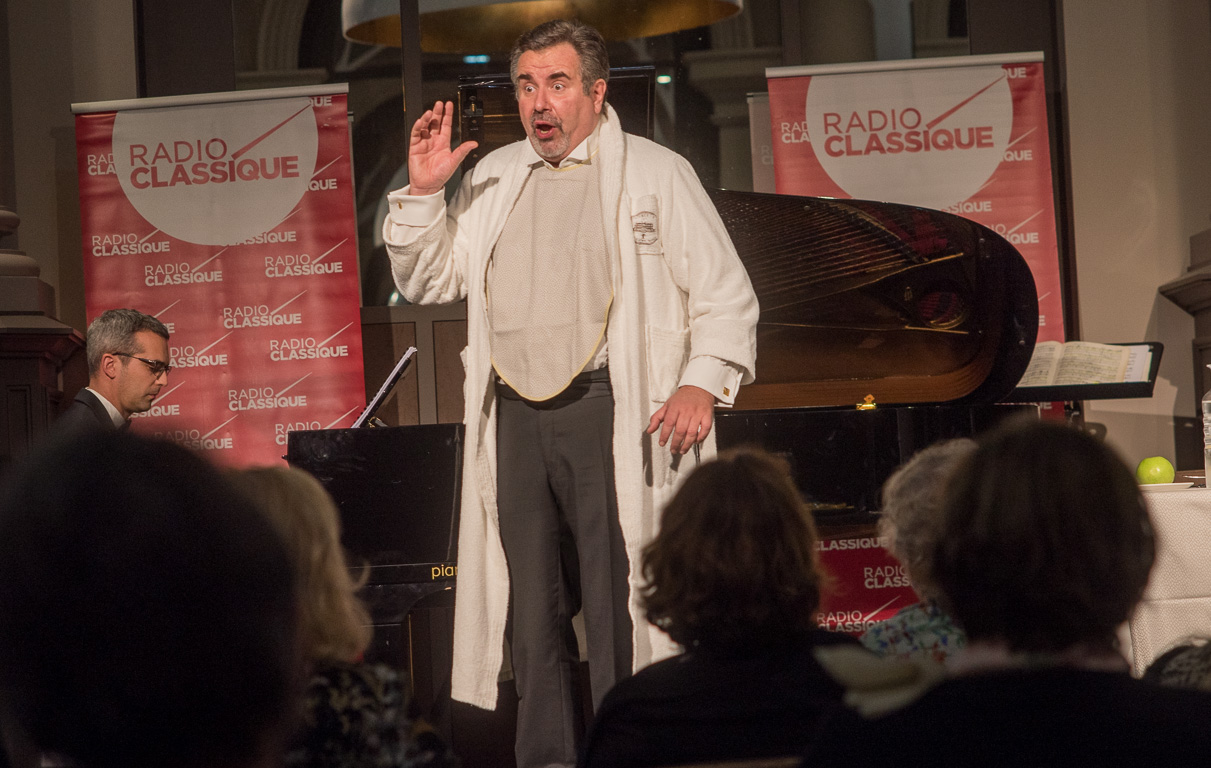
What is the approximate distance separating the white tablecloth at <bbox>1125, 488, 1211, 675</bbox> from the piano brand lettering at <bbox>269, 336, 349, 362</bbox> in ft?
9.96

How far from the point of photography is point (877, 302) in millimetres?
3541

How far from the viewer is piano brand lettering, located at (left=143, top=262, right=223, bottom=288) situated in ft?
14.7

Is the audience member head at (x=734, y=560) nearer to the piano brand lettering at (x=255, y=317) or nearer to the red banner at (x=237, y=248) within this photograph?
the red banner at (x=237, y=248)

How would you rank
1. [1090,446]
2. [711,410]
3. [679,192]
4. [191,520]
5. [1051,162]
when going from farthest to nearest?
1. [1051,162]
2. [679,192]
3. [711,410]
4. [1090,446]
5. [191,520]

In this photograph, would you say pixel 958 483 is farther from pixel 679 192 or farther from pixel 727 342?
pixel 679 192

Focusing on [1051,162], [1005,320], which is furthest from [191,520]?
[1051,162]

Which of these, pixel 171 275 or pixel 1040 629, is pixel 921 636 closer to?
pixel 1040 629

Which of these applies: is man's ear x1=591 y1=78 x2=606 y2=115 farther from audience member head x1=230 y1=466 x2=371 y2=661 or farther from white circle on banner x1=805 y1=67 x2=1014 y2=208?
white circle on banner x1=805 y1=67 x2=1014 y2=208

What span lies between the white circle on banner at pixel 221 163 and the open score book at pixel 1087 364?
2887mm

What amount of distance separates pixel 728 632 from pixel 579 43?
5.65 ft

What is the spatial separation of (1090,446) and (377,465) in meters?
2.26

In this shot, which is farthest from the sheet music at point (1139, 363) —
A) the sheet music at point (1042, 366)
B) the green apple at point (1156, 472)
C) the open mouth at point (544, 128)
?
→ the open mouth at point (544, 128)

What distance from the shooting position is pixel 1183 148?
4871 mm

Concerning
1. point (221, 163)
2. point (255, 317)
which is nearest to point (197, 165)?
point (221, 163)
